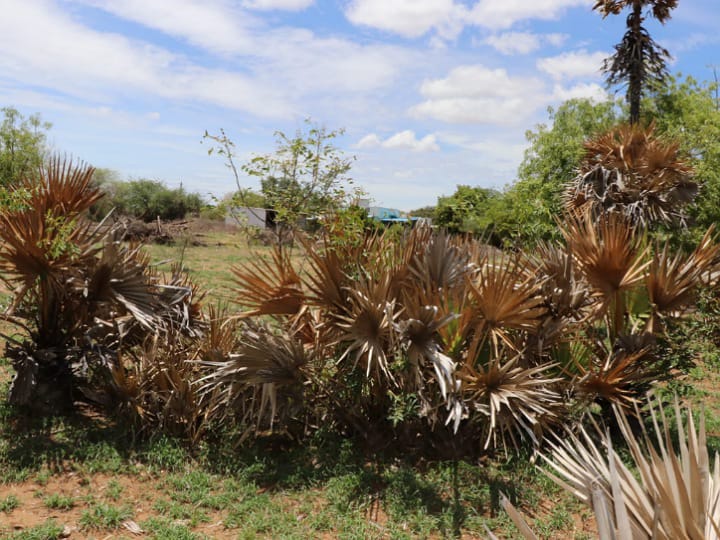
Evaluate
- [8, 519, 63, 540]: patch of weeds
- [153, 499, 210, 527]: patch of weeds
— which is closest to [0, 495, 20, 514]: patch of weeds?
[8, 519, 63, 540]: patch of weeds

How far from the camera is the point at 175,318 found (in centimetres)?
684

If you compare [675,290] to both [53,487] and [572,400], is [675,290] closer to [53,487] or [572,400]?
[572,400]

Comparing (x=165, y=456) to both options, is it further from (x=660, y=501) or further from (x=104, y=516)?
(x=660, y=501)

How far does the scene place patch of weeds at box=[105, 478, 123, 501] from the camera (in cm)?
512

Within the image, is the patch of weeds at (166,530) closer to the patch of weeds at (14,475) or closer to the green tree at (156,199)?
the patch of weeds at (14,475)

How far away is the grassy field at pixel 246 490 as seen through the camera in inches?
185

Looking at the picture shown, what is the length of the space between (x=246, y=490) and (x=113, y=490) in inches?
42.3

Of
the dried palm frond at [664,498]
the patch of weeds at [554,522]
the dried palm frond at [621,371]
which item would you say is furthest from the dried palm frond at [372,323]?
the dried palm frond at [664,498]

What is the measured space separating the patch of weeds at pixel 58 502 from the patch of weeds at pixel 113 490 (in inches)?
10.5

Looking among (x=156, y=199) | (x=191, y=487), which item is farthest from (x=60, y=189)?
(x=156, y=199)

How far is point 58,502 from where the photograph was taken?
16.2 feet

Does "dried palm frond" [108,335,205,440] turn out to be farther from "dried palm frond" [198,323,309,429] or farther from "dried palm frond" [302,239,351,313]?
"dried palm frond" [302,239,351,313]

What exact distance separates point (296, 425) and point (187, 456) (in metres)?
1.03

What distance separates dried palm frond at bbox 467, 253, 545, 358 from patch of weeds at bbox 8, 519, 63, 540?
343cm
